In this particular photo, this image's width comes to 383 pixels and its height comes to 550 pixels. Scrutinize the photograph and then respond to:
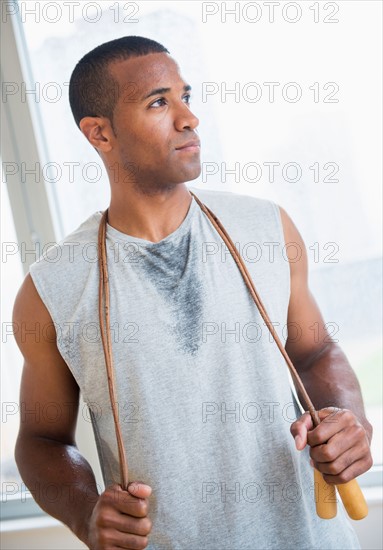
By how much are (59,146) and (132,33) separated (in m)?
0.36

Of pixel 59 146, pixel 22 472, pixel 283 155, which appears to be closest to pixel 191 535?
pixel 22 472

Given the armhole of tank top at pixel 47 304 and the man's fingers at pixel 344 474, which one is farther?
the armhole of tank top at pixel 47 304

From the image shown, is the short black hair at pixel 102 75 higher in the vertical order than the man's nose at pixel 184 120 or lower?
higher

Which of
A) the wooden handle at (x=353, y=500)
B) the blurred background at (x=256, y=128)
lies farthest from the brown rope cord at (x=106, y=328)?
the blurred background at (x=256, y=128)

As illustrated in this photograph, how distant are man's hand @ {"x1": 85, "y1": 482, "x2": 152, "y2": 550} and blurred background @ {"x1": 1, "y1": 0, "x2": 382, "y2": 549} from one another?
0.84 metres

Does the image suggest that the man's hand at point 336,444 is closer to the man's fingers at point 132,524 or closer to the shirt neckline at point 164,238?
the man's fingers at point 132,524

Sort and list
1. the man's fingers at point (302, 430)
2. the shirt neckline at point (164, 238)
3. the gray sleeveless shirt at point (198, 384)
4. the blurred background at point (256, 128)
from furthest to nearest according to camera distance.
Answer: the blurred background at point (256, 128) < the shirt neckline at point (164, 238) < the gray sleeveless shirt at point (198, 384) < the man's fingers at point (302, 430)

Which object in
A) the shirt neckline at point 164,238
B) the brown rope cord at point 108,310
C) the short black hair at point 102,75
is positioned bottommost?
the brown rope cord at point 108,310

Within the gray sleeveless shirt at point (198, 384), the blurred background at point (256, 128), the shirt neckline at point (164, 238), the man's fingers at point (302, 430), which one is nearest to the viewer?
the man's fingers at point (302, 430)

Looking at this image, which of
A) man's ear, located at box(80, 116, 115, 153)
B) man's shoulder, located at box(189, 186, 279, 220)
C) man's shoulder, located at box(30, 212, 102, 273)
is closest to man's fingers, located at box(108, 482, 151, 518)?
man's shoulder, located at box(30, 212, 102, 273)

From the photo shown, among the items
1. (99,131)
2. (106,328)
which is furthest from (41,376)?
(99,131)

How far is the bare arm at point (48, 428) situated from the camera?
3.94 feet

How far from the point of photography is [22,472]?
1.29 metres

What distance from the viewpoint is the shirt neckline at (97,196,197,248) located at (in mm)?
1267
